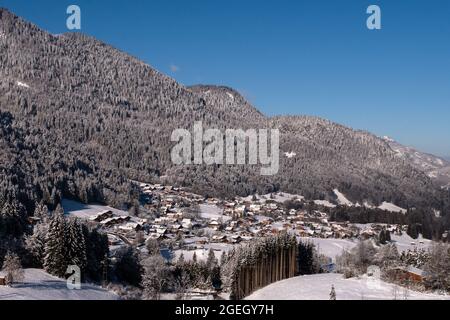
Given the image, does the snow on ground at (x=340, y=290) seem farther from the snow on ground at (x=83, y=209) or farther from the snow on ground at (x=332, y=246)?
the snow on ground at (x=83, y=209)

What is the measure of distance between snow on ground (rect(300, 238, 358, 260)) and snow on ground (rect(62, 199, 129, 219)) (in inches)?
2134

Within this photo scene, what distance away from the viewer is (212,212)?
158750mm

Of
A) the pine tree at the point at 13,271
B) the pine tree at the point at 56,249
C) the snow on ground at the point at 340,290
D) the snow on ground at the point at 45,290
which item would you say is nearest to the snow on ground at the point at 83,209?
the pine tree at the point at 56,249

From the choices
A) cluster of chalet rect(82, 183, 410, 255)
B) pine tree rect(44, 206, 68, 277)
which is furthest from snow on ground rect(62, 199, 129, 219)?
pine tree rect(44, 206, 68, 277)

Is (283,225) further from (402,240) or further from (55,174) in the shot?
(55,174)

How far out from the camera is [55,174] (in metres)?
142

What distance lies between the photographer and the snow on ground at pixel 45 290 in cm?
3615

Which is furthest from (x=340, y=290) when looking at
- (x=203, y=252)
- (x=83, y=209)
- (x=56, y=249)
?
(x=83, y=209)

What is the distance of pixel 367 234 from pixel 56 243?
10589cm

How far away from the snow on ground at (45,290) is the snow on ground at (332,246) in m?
65.5

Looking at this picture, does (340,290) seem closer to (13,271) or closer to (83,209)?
(13,271)

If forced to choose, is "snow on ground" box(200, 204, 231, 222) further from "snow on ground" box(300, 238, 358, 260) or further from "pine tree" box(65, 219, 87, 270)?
"pine tree" box(65, 219, 87, 270)

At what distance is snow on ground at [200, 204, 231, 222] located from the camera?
14712 centimetres
